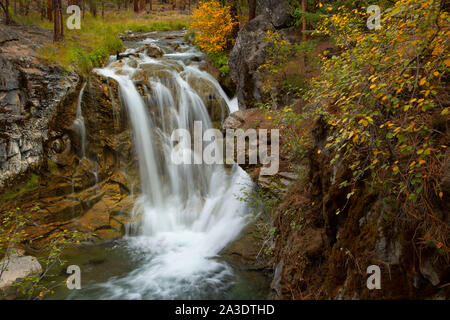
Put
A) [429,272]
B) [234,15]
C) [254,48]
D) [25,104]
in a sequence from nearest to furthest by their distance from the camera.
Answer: [429,272]
[25,104]
[254,48]
[234,15]

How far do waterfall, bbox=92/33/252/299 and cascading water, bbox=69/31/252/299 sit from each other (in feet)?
0.08

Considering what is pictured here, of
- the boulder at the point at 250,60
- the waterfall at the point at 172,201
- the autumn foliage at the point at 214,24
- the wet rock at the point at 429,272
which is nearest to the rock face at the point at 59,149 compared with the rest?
the waterfall at the point at 172,201

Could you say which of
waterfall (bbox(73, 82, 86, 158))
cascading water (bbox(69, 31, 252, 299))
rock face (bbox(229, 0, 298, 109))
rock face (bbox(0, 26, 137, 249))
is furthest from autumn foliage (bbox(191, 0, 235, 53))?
waterfall (bbox(73, 82, 86, 158))

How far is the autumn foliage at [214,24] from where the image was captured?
13.1 metres

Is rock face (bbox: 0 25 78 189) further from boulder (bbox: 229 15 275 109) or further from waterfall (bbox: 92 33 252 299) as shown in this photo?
boulder (bbox: 229 15 275 109)

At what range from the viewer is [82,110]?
30.8ft

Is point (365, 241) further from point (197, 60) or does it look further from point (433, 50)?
Result: point (197, 60)

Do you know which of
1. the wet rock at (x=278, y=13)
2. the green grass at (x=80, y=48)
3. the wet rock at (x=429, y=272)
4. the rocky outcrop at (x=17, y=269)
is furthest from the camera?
the wet rock at (x=278, y=13)

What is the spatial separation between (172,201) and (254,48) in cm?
698

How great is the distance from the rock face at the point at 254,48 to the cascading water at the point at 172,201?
157 centimetres

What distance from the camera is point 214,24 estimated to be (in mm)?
13281

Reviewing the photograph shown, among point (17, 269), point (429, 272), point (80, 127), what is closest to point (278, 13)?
point (80, 127)

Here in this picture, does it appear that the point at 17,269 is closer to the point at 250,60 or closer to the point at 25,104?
the point at 25,104

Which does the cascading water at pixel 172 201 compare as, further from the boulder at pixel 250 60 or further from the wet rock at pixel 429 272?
the wet rock at pixel 429 272
